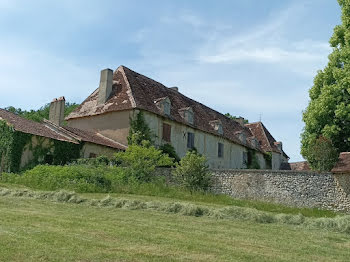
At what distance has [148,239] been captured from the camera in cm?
750

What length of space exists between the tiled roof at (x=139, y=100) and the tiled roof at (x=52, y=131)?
2754 mm

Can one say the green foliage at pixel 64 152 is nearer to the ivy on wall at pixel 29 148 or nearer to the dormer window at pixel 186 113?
the ivy on wall at pixel 29 148

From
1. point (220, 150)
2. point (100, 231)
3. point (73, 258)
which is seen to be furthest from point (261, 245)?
point (220, 150)

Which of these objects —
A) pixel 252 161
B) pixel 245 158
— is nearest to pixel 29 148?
pixel 245 158

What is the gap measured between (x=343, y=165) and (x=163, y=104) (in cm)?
1480

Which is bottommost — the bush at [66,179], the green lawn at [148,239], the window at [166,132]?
the green lawn at [148,239]


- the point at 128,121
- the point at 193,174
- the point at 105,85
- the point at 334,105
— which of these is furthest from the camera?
the point at 105,85

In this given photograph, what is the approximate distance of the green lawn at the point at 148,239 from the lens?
20.1ft

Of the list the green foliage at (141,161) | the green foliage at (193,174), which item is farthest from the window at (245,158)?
the green foliage at (193,174)

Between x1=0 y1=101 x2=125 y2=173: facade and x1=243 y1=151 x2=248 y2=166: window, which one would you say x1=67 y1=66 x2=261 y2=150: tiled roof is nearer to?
x1=0 y1=101 x2=125 y2=173: facade

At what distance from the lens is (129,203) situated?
43.6 feet

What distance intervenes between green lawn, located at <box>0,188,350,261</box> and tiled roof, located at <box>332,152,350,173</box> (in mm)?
9945

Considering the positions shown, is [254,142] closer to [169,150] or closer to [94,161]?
[169,150]

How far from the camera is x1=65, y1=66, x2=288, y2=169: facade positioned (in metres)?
30.5
